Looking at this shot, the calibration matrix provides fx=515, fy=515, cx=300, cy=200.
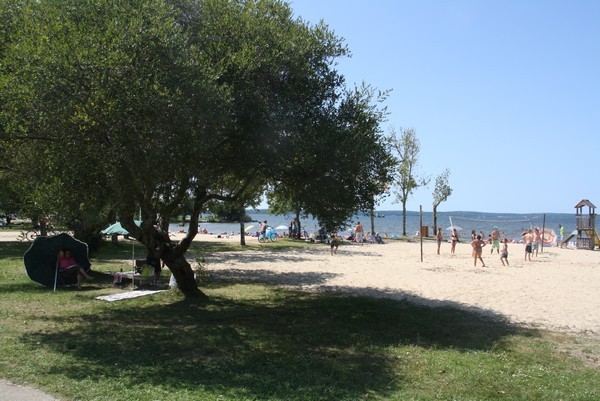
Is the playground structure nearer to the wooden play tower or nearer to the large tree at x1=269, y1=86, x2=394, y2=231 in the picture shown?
the wooden play tower

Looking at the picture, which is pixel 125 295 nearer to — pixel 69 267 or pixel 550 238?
pixel 69 267

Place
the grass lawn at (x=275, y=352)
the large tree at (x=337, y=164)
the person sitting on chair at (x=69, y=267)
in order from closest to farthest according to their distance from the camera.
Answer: the grass lawn at (x=275, y=352)
the large tree at (x=337, y=164)
the person sitting on chair at (x=69, y=267)

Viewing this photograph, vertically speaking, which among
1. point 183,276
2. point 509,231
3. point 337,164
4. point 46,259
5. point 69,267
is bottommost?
point 183,276

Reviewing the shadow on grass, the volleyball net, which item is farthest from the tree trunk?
the volleyball net

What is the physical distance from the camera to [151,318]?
11.0 metres

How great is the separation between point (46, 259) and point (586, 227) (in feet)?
118

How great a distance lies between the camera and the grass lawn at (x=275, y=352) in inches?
260

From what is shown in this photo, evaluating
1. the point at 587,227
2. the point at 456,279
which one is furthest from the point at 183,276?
the point at 587,227

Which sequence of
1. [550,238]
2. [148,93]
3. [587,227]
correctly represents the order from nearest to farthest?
[148,93]
[587,227]
[550,238]

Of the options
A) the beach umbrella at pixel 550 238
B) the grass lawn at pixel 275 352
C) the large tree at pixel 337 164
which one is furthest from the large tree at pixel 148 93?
the beach umbrella at pixel 550 238

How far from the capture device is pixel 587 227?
37.3 m

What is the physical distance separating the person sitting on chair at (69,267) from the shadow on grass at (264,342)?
285 centimetres

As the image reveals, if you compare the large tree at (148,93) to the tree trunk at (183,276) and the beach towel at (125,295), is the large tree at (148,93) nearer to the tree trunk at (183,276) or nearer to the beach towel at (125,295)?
the tree trunk at (183,276)

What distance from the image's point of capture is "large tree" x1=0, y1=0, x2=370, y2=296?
26.7 ft
